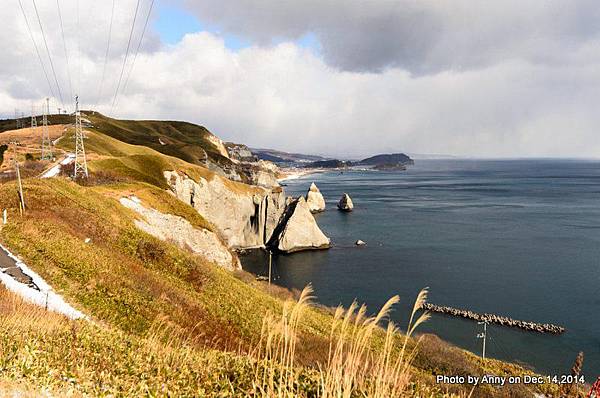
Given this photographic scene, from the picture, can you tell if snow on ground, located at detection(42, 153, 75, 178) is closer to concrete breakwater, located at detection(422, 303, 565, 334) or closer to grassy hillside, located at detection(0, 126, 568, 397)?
grassy hillside, located at detection(0, 126, 568, 397)

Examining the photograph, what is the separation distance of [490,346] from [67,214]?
43152 millimetres

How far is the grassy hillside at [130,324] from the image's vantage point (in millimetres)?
6863

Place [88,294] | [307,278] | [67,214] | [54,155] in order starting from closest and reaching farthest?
[88,294]
[67,214]
[307,278]
[54,155]

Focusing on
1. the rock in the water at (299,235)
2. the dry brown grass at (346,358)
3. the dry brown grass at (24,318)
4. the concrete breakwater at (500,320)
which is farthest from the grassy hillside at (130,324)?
the rock in the water at (299,235)

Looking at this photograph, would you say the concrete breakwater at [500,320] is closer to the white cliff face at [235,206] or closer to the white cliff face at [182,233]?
the white cliff face at [182,233]

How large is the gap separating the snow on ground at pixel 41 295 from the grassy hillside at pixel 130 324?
0.40 metres

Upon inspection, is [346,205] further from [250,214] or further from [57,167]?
[57,167]

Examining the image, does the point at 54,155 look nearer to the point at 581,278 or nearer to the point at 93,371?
the point at 93,371

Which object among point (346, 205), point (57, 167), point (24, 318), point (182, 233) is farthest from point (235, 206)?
point (24, 318)

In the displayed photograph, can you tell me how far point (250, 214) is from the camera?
86500 millimetres

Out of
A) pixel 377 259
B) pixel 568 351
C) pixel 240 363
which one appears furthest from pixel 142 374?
pixel 377 259

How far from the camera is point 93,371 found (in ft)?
23.7

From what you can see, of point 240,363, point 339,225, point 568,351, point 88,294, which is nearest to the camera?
point 240,363

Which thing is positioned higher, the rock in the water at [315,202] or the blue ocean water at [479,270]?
the rock in the water at [315,202]
